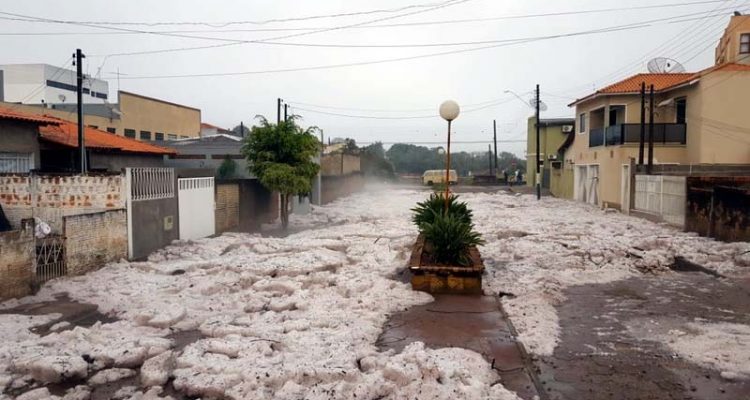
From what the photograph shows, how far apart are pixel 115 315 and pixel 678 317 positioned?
305 inches

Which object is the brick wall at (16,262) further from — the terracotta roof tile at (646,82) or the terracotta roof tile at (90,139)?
the terracotta roof tile at (646,82)

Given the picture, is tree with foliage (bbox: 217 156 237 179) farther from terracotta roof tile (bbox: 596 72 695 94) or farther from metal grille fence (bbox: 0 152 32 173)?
terracotta roof tile (bbox: 596 72 695 94)

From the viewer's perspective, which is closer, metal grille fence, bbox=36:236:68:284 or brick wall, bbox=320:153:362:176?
metal grille fence, bbox=36:236:68:284

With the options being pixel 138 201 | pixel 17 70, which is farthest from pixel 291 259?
pixel 17 70

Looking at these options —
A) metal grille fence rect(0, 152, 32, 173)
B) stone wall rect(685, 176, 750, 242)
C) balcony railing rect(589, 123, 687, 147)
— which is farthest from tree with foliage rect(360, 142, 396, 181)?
stone wall rect(685, 176, 750, 242)

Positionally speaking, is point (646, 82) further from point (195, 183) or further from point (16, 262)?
point (16, 262)

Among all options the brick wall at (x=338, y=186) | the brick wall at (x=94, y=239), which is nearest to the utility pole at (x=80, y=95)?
the brick wall at (x=94, y=239)

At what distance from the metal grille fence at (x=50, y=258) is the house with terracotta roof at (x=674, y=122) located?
67.0 ft

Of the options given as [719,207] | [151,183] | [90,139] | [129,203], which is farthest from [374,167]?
[129,203]

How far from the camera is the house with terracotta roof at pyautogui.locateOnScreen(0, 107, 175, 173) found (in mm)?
15106

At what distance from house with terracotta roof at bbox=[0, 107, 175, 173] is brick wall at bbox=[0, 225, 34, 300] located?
24.5ft

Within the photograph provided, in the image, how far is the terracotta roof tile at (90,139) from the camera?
59.5 ft

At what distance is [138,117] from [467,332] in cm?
4077

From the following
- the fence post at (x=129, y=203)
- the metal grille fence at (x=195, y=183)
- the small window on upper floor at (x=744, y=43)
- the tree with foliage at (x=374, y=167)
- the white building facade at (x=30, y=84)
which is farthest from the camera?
the tree with foliage at (x=374, y=167)
